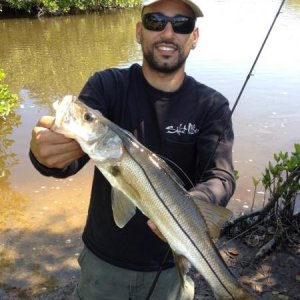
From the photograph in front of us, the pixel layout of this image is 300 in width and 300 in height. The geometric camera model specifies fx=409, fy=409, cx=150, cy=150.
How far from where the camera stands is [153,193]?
2.18m

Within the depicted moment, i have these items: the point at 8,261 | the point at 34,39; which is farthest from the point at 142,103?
the point at 34,39

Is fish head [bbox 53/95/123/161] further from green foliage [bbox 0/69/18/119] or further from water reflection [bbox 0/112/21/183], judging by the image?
green foliage [bbox 0/69/18/119]

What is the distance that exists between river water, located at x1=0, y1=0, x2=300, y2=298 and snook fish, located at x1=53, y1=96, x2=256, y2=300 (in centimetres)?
305

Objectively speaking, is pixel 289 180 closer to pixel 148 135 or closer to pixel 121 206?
pixel 148 135

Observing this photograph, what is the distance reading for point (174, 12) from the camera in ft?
9.70

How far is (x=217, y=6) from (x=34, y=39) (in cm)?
1776

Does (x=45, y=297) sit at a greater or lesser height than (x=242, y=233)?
lesser

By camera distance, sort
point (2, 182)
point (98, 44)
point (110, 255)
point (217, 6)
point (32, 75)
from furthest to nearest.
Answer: point (217, 6)
point (98, 44)
point (32, 75)
point (2, 182)
point (110, 255)

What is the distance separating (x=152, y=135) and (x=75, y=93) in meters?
9.98

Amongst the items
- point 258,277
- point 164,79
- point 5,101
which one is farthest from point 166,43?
point 5,101

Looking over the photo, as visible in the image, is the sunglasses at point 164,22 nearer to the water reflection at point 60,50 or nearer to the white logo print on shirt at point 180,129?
the white logo print on shirt at point 180,129

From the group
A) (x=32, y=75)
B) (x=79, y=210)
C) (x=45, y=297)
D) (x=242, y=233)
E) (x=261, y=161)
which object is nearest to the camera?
(x=45, y=297)

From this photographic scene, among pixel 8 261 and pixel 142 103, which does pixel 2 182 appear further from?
pixel 142 103

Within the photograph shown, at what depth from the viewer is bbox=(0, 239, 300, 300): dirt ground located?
13.9 ft
